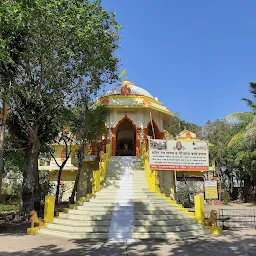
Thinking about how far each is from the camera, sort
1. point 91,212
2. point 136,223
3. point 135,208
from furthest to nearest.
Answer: point 135,208, point 91,212, point 136,223

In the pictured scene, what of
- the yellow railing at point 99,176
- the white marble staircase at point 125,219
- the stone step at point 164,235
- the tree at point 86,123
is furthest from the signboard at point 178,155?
the tree at point 86,123

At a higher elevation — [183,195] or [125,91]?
[125,91]

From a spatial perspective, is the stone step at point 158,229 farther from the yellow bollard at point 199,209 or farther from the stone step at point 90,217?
the stone step at point 90,217

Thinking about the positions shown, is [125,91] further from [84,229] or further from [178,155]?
[84,229]

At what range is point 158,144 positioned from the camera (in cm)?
1266

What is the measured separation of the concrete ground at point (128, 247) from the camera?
7.14 metres

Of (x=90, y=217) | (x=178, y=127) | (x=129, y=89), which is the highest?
(x=178, y=127)

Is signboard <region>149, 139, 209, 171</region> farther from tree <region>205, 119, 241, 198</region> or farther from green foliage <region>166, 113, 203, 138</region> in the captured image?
green foliage <region>166, 113, 203, 138</region>

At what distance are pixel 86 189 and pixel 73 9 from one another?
37.6 ft

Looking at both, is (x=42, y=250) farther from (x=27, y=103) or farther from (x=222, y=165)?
(x=222, y=165)

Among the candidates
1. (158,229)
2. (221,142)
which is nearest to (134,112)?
(158,229)

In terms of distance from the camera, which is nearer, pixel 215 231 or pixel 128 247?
pixel 128 247

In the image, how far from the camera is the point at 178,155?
41.0ft

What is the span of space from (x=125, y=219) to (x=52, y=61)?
662 centimetres
